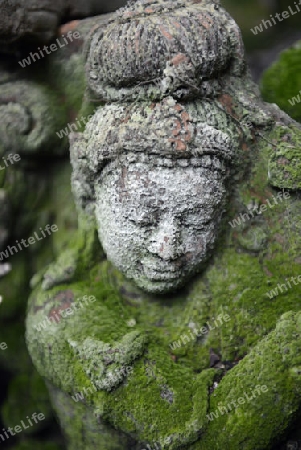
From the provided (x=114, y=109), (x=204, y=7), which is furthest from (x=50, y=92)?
(x=204, y=7)

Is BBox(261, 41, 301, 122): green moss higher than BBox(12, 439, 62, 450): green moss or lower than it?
higher

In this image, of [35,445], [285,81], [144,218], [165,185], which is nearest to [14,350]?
[35,445]

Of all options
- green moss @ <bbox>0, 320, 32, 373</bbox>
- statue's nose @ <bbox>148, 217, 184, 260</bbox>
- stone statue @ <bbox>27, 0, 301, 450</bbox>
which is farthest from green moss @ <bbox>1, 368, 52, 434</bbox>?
statue's nose @ <bbox>148, 217, 184, 260</bbox>

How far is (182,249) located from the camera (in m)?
1.62

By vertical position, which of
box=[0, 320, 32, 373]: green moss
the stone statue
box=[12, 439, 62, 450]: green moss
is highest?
the stone statue

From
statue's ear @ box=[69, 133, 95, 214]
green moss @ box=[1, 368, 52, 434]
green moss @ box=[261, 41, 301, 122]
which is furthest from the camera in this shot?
green moss @ box=[1, 368, 52, 434]

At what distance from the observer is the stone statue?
154 cm

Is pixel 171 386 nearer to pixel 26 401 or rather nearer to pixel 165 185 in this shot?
pixel 165 185

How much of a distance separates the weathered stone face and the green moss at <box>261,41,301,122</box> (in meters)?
0.67

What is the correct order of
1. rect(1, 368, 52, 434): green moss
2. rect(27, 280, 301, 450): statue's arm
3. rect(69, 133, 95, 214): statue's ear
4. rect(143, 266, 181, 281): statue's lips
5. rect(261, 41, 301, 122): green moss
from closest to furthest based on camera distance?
rect(27, 280, 301, 450): statue's arm
rect(143, 266, 181, 281): statue's lips
rect(69, 133, 95, 214): statue's ear
rect(261, 41, 301, 122): green moss
rect(1, 368, 52, 434): green moss

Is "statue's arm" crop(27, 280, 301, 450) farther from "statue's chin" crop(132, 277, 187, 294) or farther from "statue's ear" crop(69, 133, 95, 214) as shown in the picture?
"statue's ear" crop(69, 133, 95, 214)

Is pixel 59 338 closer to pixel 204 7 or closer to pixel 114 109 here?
pixel 114 109

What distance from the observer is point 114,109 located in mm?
1668

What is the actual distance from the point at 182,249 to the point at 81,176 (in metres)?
0.47
